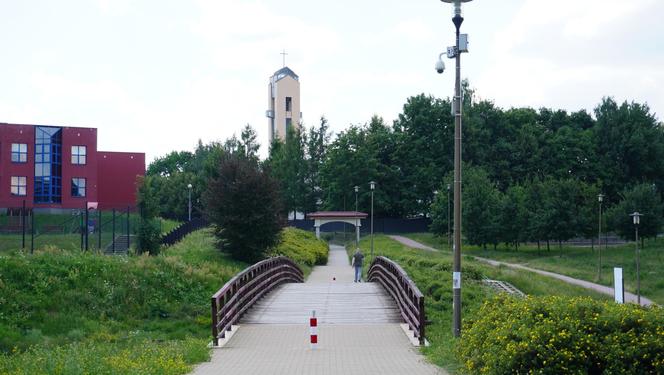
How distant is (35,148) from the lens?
2516 inches

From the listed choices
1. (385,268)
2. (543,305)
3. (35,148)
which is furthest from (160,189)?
(543,305)

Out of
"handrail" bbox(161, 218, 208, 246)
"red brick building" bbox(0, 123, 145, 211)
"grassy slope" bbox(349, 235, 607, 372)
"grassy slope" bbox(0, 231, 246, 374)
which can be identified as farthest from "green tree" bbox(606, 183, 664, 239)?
"grassy slope" bbox(0, 231, 246, 374)

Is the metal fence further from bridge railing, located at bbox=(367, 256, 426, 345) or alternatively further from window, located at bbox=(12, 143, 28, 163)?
bridge railing, located at bbox=(367, 256, 426, 345)

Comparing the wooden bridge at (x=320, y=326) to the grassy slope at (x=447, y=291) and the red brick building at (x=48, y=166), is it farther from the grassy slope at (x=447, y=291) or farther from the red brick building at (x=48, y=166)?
the red brick building at (x=48, y=166)

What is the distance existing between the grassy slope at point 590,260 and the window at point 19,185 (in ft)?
121

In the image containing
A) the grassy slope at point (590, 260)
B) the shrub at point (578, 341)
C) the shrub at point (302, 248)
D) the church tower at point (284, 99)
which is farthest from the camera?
the church tower at point (284, 99)

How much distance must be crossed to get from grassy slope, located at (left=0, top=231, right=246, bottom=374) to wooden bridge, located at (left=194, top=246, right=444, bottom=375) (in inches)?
40.7

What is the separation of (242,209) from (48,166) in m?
35.5

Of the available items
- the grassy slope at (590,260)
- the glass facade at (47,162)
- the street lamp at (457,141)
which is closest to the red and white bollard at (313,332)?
the street lamp at (457,141)

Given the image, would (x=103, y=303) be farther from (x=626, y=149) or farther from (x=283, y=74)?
(x=283, y=74)

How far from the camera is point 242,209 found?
1375 inches

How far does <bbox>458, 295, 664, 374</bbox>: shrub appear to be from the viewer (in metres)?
9.16

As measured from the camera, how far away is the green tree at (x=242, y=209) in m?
34.7

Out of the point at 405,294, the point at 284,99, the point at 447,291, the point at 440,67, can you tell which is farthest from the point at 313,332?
the point at 284,99
